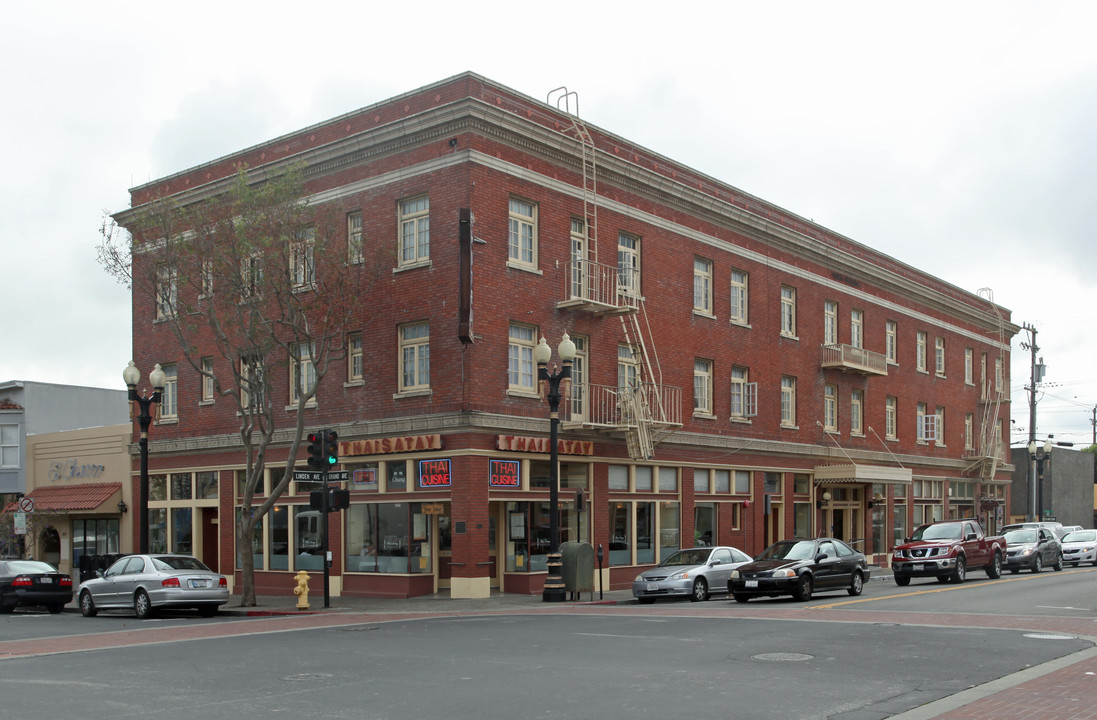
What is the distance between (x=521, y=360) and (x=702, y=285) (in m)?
9.09

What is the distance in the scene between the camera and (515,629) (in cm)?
1794

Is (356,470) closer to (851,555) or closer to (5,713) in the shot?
(851,555)

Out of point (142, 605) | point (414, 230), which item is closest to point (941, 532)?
point (414, 230)

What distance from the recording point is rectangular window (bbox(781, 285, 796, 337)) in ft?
128

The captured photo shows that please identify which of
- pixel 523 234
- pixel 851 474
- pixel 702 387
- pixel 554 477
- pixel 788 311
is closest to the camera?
pixel 554 477

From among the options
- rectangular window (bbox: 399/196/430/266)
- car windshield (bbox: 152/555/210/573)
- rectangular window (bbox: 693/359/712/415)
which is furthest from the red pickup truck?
car windshield (bbox: 152/555/210/573)

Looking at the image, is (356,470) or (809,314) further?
(809,314)

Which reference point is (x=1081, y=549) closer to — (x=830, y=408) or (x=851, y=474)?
(x=851, y=474)

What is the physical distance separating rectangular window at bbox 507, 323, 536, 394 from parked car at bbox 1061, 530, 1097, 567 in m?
25.5

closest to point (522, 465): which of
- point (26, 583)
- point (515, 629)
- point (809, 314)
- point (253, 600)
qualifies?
point (253, 600)

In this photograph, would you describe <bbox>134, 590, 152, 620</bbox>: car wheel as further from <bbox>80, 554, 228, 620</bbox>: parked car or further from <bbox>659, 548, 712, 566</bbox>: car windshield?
<bbox>659, 548, 712, 566</bbox>: car windshield

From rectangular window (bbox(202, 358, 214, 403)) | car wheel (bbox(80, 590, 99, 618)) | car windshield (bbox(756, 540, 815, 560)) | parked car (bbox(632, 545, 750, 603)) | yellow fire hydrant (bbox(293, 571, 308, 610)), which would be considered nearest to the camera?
yellow fire hydrant (bbox(293, 571, 308, 610))

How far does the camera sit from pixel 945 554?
29.0 meters

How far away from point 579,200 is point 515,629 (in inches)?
590
